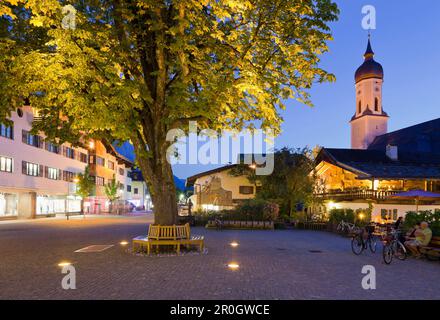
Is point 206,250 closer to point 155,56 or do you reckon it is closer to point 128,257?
point 128,257

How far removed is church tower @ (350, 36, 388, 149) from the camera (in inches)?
3236

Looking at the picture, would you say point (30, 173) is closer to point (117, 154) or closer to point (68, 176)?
point (68, 176)

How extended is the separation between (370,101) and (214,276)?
7920 cm

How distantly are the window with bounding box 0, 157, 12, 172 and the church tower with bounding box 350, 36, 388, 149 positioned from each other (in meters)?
64.9

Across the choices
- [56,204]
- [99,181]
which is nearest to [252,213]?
[56,204]

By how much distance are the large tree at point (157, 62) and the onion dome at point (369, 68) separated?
73.6 metres

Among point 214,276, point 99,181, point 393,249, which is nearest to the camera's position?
point 214,276

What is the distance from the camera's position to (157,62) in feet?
50.1

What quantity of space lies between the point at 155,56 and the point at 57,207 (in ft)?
144

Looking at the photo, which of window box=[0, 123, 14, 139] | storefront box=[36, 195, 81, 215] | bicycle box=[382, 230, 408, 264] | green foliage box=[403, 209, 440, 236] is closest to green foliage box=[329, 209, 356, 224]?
green foliage box=[403, 209, 440, 236]

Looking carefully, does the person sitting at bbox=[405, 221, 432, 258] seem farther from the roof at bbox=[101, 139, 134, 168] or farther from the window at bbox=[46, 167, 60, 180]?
the roof at bbox=[101, 139, 134, 168]

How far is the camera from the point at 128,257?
1427 centimetres

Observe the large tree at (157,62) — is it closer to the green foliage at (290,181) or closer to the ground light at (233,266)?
the ground light at (233,266)
